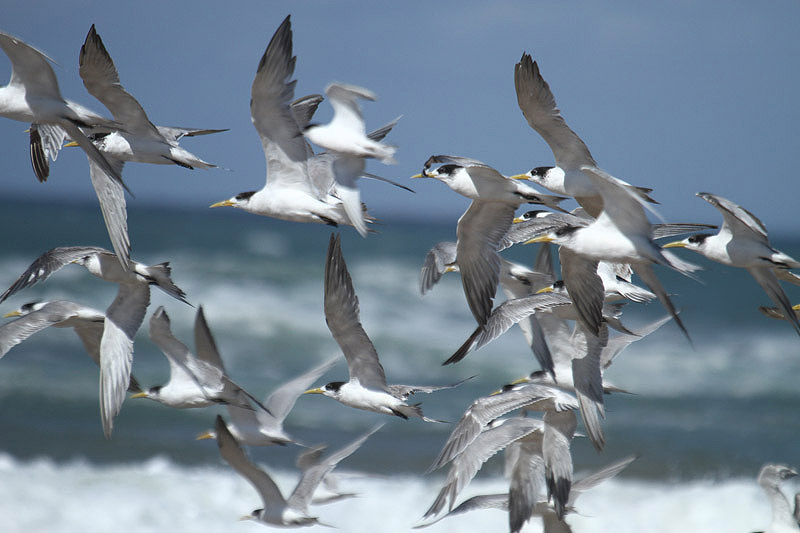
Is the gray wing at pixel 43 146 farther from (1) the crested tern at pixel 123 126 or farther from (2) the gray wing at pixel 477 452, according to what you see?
(2) the gray wing at pixel 477 452

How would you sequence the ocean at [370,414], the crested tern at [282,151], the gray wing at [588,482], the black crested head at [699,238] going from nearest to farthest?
1. the black crested head at [699,238]
2. the crested tern at [282,151]
3. the gray wing at [588,482]
4. the ocean at [370,414]

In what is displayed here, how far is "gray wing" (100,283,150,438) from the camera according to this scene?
5.48 meters

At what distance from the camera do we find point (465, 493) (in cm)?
944

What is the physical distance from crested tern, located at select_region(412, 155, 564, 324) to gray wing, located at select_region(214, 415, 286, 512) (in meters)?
1.54

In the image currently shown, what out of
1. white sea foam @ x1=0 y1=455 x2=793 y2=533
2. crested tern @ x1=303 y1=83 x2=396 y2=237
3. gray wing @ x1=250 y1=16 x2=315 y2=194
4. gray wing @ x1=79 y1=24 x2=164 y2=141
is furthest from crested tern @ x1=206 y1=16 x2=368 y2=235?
white sea foam @ x1=0 y1=455 x2=793 y2=533

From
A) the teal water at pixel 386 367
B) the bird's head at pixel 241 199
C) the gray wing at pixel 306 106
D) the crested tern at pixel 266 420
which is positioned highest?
the gray wing at pixel 306 106

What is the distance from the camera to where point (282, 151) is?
5414mm

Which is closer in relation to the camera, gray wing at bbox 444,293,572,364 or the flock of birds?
the flock of birds

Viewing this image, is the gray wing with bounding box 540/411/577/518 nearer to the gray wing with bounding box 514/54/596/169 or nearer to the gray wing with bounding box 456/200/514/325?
the gray wing with bounding box 456/200/514/325

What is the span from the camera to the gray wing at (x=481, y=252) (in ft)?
18.8

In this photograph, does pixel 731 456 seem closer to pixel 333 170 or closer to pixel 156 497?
pixel 156 497

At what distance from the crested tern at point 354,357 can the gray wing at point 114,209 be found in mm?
1111

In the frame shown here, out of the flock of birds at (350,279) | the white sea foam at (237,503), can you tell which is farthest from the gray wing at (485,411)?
the white sea foam at (237,503)

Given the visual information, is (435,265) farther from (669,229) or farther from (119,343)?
(119,343)
